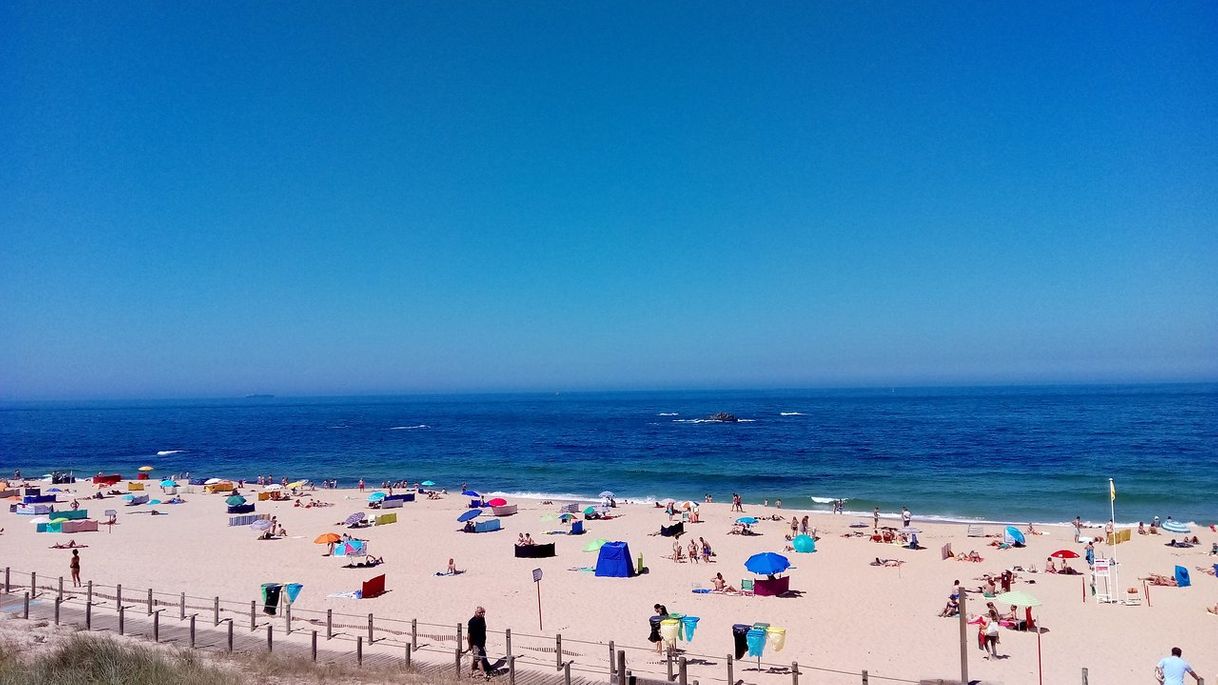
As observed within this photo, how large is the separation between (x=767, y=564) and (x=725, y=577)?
9.80ft

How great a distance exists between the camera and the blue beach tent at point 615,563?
2205 cm

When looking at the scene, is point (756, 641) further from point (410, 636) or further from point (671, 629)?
point (410, 636)

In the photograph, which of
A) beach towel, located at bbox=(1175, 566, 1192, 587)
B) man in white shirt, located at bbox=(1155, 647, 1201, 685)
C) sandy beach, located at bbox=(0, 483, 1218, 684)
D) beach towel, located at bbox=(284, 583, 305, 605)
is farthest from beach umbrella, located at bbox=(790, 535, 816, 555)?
beach towel, located at bbox=(284, 583, 305, 605)

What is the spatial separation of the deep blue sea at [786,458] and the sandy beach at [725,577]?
1056cm

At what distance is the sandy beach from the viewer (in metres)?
15.0

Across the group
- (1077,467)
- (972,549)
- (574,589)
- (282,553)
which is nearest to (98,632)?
(574,589)

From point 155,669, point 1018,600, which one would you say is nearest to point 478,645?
point 155,669

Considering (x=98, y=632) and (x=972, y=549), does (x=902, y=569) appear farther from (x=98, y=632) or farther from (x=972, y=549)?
(x=98, y=632)

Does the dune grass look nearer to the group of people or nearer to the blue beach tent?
the blue beach tent

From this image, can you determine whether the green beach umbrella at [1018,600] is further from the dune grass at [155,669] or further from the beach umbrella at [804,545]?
the dune grass at [155,669]

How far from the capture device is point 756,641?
45.2 feet

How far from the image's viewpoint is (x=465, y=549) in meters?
27.3

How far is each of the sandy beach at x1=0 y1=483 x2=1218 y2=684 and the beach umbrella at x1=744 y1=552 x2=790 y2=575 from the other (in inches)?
29.7

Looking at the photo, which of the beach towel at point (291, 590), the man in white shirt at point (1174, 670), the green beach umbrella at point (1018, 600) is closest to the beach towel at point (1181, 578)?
the green beach umbrella at point (1018, 600)
